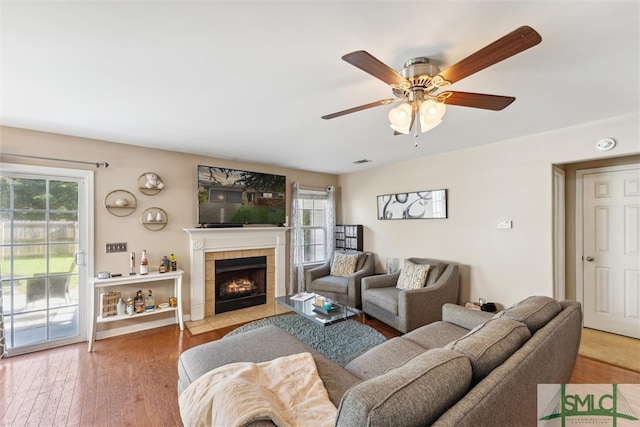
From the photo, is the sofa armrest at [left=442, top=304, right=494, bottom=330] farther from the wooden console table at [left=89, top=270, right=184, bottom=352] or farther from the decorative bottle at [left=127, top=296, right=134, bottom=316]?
the decorative bottle at [left=127, top=296, right=134, bottom=316]

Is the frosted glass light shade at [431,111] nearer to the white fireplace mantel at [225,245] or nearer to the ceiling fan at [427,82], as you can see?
the ceiling fan at [427,82]

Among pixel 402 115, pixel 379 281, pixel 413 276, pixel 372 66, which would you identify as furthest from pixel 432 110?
pixel 379 281

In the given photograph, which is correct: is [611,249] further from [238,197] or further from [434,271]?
[238,197]

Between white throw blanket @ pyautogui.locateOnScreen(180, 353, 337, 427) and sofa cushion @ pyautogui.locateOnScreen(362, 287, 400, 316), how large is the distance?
176cm

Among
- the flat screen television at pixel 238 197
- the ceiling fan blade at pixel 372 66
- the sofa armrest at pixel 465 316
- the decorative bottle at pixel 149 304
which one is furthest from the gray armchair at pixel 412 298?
the decorative bottle at pixel 149 304

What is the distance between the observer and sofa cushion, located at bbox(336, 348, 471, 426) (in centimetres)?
77

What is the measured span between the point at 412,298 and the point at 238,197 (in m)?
2.74

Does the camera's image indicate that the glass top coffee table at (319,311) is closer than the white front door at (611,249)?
Yes

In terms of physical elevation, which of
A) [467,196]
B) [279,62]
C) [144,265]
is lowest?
[144,265]

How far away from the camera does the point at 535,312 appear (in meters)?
1.60

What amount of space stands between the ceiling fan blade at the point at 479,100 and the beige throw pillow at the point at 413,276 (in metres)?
2.22

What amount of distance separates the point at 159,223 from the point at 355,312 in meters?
2.65

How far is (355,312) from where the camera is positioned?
275cm

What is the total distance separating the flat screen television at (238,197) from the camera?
3.75 meters
